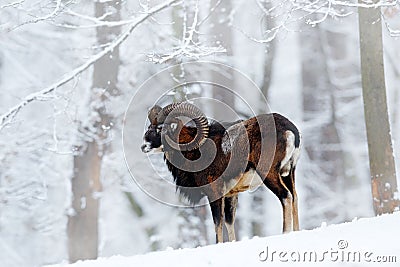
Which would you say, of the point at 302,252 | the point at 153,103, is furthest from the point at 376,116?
the point at 153,103

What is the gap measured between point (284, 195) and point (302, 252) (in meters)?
2.14

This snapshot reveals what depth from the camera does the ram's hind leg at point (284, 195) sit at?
23.5ft

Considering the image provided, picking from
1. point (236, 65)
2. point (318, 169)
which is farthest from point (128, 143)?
point (318, 169)

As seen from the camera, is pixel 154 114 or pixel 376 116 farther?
pixel 376 116

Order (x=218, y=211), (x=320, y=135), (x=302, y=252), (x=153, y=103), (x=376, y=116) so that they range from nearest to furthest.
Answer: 1. (x=302, y=252)
2. (x=218, y=211)
3. (x=376, y=116)
4. (x=153, y=103)
5. (x=320, y=135)

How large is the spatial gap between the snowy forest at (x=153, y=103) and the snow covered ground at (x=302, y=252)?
4.34 m

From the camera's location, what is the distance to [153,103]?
16.5m

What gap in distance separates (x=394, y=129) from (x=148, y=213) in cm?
827

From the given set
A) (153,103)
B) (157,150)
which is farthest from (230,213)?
(153,103)

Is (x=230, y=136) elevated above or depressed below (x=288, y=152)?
above

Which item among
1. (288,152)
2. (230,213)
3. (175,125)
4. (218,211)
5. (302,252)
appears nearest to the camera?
(302,252)

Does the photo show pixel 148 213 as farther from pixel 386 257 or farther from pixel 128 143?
pixel 386 257

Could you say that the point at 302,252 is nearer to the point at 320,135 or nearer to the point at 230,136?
the point at 230,136

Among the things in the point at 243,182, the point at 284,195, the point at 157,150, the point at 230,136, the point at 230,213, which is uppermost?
the point at 230,136
